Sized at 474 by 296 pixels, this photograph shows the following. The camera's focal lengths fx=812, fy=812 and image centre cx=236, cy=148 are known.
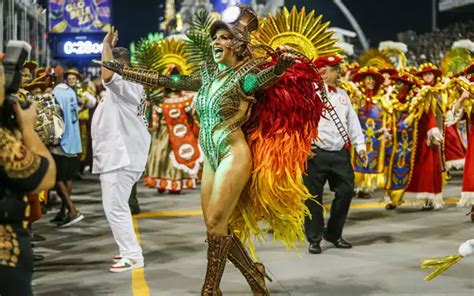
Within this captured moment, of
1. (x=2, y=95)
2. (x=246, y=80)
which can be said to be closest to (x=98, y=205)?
(x=246, y=80)

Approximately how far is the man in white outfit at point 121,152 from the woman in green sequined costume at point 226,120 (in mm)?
1657

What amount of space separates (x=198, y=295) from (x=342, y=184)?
2.46 meters

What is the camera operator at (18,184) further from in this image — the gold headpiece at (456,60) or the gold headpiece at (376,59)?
the gold headpiece at (376,59)

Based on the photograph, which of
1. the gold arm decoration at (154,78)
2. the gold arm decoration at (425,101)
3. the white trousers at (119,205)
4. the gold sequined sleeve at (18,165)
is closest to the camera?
the gold sequined sleeve at (18,165)

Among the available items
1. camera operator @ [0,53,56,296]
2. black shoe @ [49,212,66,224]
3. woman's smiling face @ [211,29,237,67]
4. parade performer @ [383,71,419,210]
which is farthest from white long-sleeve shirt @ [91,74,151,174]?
parade performer @ [383,71,419,210]

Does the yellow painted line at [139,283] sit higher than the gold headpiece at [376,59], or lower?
lower

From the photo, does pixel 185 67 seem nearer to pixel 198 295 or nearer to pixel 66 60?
pixel 198 295

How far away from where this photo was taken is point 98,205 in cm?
1256

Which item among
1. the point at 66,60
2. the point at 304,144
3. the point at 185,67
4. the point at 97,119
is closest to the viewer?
the point at 304,144

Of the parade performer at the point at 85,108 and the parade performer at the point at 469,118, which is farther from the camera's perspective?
the parade performer at the point at 85,108

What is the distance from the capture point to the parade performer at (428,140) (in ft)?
36.7

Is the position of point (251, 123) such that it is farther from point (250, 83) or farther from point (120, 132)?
point (120, 132)

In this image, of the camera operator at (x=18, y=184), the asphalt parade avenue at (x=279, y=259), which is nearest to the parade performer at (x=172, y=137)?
the asphalt parade avenue at (x=279, y=259)

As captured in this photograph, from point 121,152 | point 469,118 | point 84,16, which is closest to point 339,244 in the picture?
point 121,152
